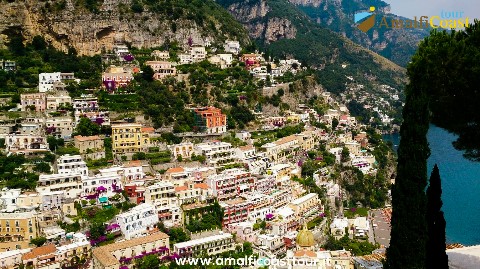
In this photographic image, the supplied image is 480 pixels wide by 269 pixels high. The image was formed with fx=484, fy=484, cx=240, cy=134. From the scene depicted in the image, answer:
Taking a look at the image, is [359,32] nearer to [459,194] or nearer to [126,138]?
[459,194]

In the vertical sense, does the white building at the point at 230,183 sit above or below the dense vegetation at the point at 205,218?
above

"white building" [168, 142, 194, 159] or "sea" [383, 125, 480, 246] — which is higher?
"white building" [168, 142, 194, 159]

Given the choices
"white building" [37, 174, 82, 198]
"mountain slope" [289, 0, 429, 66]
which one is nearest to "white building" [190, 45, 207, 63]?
"white building" [37, 174, 82, 198]

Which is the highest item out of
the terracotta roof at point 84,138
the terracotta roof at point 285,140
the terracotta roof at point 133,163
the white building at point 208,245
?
the terracotta roof at point 84,138

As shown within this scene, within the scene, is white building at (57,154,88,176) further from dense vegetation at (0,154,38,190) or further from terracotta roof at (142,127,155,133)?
terracotta roof at (142,127,155,133)

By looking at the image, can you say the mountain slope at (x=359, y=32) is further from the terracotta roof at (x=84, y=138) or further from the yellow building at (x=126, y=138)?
the terracotta roof at (x=84, y=138)

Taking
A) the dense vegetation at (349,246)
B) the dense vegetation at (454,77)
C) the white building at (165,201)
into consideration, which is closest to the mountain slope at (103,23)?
the white building at (165,201)

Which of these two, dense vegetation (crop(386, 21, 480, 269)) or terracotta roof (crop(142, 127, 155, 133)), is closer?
dense vegetation (crop(386, 21, 480, 269))
